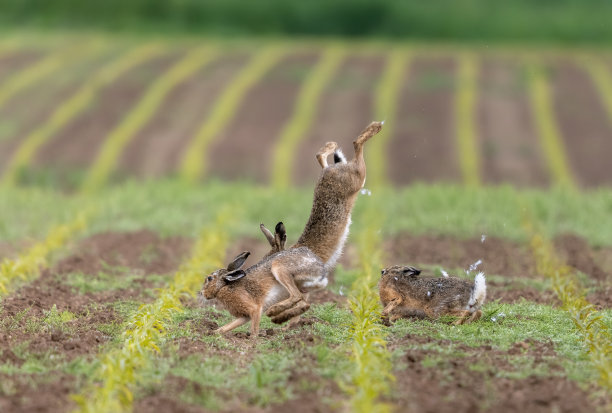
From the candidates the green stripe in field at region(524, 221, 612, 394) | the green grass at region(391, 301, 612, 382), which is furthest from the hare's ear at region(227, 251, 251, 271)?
the green stripe in field at region(524, 221, 612, 394)

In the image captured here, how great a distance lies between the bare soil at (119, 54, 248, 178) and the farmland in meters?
0.09

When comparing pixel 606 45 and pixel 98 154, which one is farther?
pixel 606 45

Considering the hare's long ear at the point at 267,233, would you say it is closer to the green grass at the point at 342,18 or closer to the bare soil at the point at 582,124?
the bare soil at the point at 582,124

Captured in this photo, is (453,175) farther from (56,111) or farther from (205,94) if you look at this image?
(56,111)

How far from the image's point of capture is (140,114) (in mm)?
34344

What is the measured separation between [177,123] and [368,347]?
25311 millimetres

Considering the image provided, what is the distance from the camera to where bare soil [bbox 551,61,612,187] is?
100 ft

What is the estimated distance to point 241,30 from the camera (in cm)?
4294

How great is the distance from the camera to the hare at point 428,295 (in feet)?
36.7

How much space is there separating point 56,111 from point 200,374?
26979 millimetres

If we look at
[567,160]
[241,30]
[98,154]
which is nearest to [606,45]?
[567,160]

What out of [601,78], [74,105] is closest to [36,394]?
[74,105]

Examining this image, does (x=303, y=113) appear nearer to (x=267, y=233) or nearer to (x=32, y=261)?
(x=32, y=261)

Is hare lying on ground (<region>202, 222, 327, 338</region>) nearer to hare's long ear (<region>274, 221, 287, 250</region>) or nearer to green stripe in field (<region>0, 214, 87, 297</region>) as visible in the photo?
hare's long ear (<region>274, 221, 287, 250</region>)
